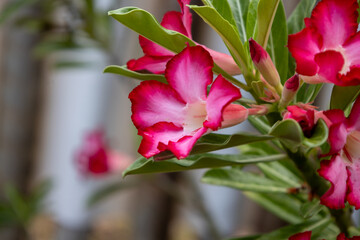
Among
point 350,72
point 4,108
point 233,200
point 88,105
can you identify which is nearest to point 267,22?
point 350,72

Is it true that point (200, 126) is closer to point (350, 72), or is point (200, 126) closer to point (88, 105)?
point (350, 72)

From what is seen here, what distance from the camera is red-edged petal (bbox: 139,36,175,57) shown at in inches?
14.5

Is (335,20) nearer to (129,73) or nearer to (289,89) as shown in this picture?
(289,89)

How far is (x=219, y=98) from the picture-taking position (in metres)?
0.30

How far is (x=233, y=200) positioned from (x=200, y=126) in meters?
1.12

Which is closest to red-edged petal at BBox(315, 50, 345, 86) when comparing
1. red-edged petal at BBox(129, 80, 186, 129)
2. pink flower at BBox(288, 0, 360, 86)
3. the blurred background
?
pink flower at BBox(288, 0, 360, 86)

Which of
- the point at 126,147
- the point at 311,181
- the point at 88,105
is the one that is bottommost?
the point at 126,147

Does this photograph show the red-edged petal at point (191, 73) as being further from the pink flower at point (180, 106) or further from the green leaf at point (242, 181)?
the green leaf at point (242, 181)

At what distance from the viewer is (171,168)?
35 centimetres

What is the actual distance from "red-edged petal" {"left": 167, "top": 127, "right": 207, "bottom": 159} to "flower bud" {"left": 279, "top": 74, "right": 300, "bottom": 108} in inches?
3.0

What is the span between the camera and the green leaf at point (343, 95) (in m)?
0.34

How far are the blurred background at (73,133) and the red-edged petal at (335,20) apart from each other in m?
0.79

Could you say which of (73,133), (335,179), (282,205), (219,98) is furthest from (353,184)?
(73,133)

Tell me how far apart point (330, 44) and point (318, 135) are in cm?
7
